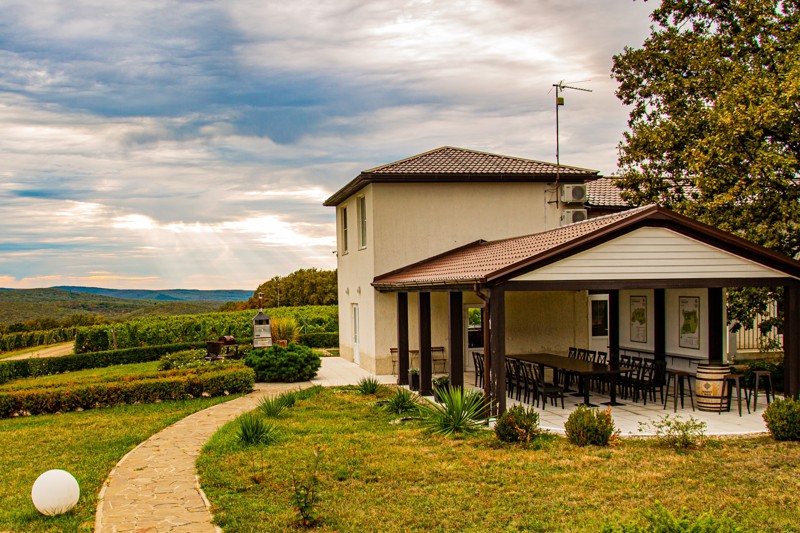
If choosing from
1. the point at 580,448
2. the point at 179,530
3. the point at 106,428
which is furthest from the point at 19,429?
the point at 580,448

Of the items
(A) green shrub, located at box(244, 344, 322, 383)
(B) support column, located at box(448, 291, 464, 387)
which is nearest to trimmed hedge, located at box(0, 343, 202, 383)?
(A) green shrub, located at box(244, 344, 322, 383)

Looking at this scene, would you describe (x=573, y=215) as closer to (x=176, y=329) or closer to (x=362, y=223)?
(x=362, y=223)

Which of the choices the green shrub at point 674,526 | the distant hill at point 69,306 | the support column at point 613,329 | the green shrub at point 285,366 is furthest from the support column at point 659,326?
the distant hill at point 69,306

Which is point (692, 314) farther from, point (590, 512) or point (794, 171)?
point (590, 512)

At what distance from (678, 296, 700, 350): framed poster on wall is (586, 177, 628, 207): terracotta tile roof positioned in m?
5.23

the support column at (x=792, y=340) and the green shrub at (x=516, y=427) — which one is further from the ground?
the support column at (x=792, y=340)

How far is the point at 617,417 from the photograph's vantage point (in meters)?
13.1

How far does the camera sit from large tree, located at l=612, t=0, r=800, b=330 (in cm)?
1566

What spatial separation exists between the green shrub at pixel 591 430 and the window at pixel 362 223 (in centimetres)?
1245

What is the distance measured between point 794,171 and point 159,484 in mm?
15062

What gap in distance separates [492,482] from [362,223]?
14629mm

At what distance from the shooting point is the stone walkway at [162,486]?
7682 millimetres

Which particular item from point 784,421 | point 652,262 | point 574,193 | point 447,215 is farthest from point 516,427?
point 574,193

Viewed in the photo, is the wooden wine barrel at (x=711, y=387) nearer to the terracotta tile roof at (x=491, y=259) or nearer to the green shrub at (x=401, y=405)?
the terracotta tile roof at (x=491, y=259)
